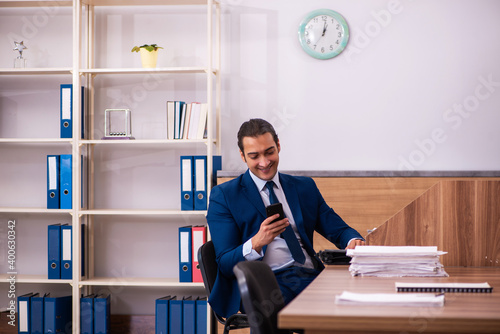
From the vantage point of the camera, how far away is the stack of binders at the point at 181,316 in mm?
3889

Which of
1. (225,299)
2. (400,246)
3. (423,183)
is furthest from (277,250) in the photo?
(423,183)

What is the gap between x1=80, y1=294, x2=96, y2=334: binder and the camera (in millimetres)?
3980

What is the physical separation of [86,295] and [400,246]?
8.57 ft

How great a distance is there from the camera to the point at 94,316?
3986mm

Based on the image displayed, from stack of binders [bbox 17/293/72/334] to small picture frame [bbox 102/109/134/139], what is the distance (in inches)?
45.5

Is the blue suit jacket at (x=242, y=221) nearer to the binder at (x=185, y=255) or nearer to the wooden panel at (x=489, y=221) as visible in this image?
the wooden panel at (x=489, y=221)

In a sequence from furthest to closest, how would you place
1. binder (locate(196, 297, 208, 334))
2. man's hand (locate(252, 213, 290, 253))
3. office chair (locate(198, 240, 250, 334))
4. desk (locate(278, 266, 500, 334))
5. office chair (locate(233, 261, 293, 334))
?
binder (locate(196, 297, 208, 334))
office chair (locate(198, 240, 250, 334))
man's hand (locate(252, 213, 290, 253))
office chair (locate(233, 261, 293, 334))
desk (locate(278, 266, 500, 334))

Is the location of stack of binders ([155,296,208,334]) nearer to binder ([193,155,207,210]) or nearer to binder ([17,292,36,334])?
binder ([193,155,207,210])

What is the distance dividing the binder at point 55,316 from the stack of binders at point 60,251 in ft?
0.53

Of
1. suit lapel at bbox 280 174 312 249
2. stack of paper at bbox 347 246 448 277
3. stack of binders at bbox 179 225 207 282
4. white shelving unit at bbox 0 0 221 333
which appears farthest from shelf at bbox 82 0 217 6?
stack of paper at bbox 347 246 448 277

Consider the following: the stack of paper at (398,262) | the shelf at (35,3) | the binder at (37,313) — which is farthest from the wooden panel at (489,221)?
the shelf at (35,3)

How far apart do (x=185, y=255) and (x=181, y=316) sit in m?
0.39

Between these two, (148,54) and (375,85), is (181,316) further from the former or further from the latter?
(375,85)

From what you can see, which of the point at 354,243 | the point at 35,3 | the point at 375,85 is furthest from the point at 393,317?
the point at 35,3
